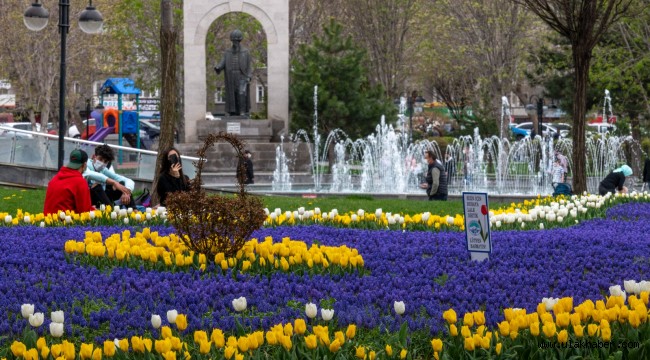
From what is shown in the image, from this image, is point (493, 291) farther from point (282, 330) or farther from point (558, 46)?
point (558, 46)

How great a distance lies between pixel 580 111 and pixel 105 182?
7757 millimetres

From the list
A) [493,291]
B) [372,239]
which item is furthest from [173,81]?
[493,291]

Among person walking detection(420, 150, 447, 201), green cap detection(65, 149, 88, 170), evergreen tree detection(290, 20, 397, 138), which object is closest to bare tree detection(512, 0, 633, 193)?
person walking detection(420, 150, 447, 201)

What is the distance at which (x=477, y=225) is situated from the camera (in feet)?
29.4

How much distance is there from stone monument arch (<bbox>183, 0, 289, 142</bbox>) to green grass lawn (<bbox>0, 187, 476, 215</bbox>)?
1100 cm

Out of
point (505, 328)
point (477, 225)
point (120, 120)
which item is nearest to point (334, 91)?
point (120, 120)

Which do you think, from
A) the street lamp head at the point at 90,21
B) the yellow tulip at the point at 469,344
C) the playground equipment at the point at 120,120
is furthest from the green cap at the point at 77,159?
the playground equipment at the point at 120,120

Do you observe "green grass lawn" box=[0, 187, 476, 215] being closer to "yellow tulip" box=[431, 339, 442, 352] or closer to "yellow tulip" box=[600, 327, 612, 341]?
"yellow tulip" box=[600, 327, 612, 341]

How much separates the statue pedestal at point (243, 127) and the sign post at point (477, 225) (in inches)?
867

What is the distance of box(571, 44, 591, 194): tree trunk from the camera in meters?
18.2

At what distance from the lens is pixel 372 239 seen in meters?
11.1

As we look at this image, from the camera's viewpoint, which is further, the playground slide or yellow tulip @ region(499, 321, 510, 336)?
the playground slide

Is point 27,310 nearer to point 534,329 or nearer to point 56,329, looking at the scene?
point 56,329

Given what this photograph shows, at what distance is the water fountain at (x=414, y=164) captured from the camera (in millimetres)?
29766
